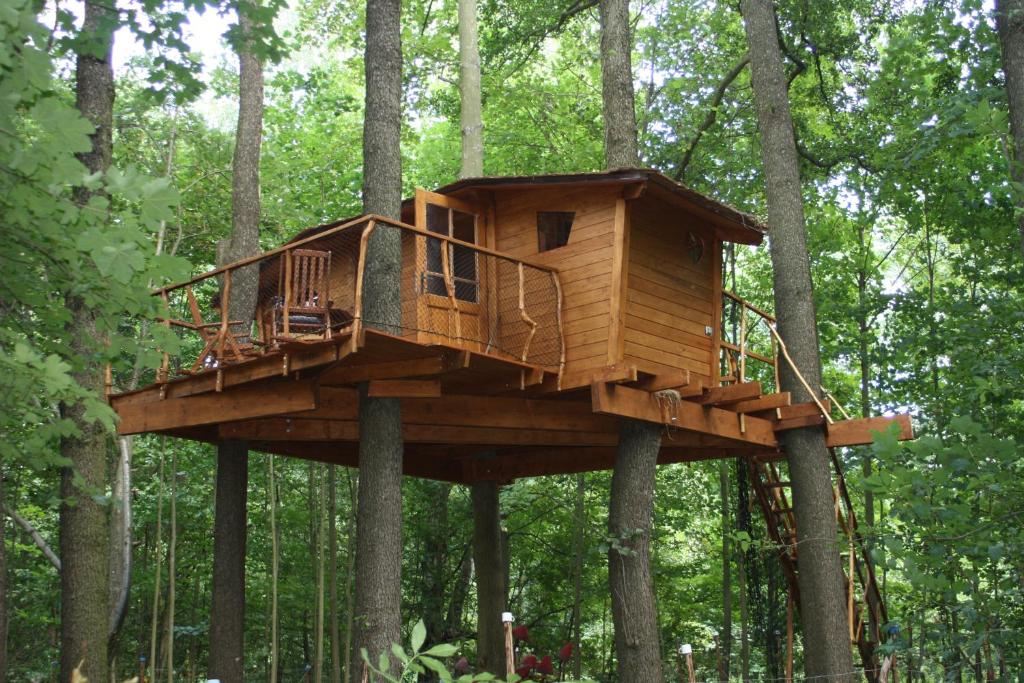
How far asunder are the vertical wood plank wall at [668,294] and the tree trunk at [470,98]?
3.58m

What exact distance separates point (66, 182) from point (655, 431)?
7.93 meters

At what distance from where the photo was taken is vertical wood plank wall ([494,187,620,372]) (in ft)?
35.1

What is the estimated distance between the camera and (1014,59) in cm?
867

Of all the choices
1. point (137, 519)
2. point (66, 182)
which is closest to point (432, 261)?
point (66, 182)

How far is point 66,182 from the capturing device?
14.8 feet

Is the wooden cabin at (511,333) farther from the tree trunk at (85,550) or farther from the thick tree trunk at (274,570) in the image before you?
the thick tree trunk at (274,570)

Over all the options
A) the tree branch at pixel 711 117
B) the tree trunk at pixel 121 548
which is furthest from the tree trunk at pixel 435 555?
the tree branch at pixel 711 117

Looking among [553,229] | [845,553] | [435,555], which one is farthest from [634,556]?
[435,555]

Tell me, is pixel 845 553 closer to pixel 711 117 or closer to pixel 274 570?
pixel 711 117

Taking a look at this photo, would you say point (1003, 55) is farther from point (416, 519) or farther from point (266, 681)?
point (266, 681)

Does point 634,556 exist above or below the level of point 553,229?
below

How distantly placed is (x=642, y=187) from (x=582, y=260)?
1.04 m

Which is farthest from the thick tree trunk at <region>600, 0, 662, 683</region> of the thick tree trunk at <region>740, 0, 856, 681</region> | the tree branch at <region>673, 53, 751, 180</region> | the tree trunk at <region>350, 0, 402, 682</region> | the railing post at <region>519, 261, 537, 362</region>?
the tree branch at <region>673, 53, 751, 180</region>

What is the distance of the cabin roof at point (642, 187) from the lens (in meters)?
10.6
